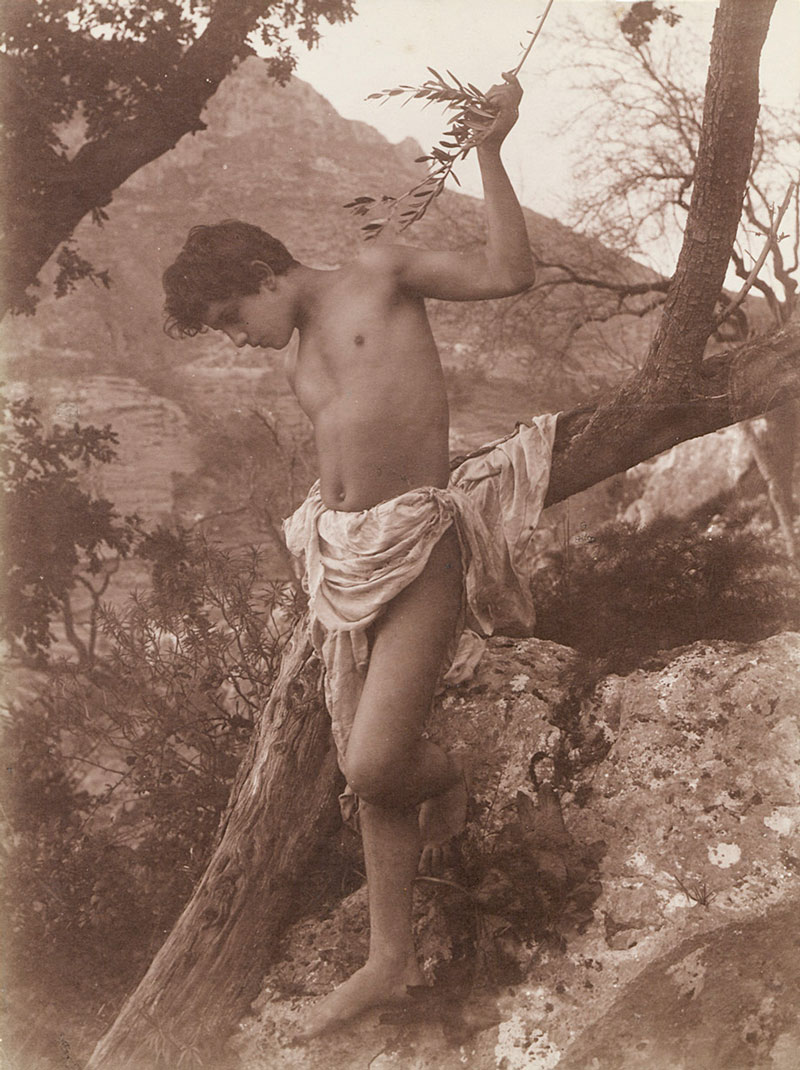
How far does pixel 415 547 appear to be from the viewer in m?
2.69

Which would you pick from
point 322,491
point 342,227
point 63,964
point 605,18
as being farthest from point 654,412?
point 63,964

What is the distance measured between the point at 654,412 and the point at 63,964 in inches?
107

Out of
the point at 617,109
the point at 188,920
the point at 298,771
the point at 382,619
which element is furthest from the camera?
the point at 617,109

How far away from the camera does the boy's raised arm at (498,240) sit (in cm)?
261

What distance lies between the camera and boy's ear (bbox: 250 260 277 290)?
9.45 ft

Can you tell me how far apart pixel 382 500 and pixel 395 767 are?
0.73m

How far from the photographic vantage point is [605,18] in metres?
3.74

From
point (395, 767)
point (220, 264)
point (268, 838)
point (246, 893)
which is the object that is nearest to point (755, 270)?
point (220, 264)

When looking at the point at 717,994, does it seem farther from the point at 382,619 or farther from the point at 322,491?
the point at 322,491

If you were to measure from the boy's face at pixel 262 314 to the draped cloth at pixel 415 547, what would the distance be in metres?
0.48

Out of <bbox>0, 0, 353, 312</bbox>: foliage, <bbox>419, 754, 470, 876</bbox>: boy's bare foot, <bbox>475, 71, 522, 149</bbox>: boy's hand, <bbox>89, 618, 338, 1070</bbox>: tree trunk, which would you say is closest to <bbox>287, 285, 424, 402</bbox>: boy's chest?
<bbox>475, 71, 522, 149</bbox>: boy's hand

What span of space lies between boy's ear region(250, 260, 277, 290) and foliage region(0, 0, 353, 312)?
4.43 feet

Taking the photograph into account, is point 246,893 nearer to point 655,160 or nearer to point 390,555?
point 390,555

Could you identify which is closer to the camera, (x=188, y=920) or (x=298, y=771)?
(x=188, y=920)
